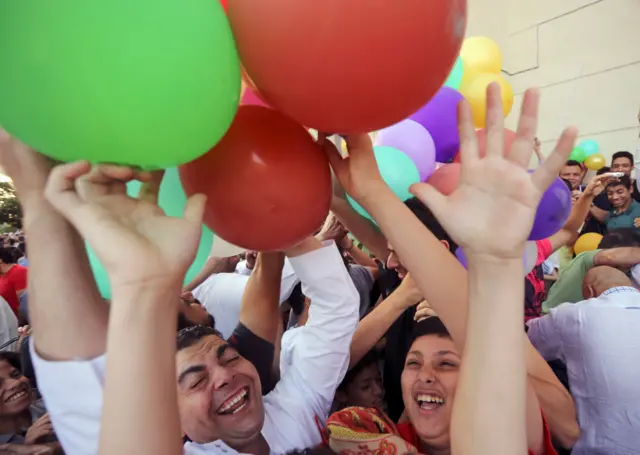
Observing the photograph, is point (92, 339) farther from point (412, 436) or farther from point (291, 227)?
point (412, 436)

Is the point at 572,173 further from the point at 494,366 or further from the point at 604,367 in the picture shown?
the point at 494,366

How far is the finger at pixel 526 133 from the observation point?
0.64 metres

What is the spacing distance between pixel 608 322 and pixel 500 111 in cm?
99

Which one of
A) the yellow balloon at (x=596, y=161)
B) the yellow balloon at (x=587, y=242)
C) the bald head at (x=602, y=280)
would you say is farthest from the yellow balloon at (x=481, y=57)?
the yellow balloon at (x=596, y=161)

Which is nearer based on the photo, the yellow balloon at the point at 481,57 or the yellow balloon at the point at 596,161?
the yellow balloon at the point at 481,57

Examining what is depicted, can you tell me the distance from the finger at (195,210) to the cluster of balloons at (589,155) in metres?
4.47

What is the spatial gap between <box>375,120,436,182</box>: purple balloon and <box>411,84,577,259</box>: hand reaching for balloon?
72 cm

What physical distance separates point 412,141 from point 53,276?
3.38 feet

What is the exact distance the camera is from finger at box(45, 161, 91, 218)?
1.93ft

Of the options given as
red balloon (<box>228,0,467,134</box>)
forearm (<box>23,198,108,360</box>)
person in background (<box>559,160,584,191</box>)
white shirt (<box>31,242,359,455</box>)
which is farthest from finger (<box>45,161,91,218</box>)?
person in background (<box>559,160,584,191</box>)

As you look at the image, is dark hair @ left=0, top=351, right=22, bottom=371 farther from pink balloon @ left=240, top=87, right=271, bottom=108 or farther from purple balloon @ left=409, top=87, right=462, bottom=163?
purple balloon @ left=409, top=87, right=462, bottom=163

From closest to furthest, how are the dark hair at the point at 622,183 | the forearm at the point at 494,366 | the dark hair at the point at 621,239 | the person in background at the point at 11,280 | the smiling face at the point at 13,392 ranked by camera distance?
the forearm at the point at 494,366 < the smiling face at the point at 13,392 < the dark hair at the point at 621,239 < the person in background at the point at 11,280 < the dark hair at the point at 622,183

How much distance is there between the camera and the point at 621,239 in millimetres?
2150

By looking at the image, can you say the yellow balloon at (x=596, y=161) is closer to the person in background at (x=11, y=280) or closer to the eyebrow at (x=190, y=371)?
the eyebrow at (x=190, y=371)
